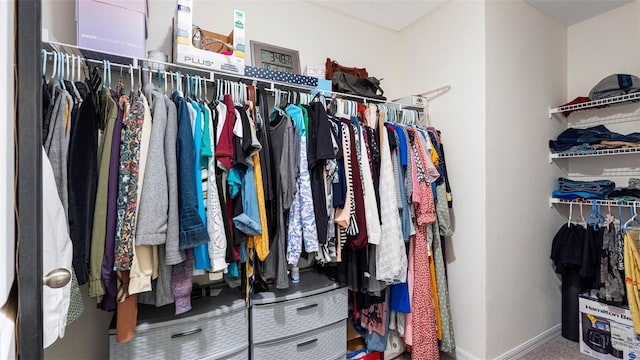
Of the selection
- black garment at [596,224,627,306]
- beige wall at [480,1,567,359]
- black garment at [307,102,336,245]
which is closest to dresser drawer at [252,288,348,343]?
black garment at [307,102,336,245]

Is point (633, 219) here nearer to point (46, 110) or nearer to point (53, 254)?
point (53, 254)

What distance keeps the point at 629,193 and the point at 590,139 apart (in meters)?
0.42

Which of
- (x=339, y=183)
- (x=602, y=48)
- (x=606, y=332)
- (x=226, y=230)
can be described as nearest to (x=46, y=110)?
(x=226, y=230)

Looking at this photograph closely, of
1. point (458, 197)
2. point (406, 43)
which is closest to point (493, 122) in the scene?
point (458, 197)

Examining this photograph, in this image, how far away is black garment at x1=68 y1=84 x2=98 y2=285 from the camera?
979 millimetres

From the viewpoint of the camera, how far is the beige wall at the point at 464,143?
1845mm

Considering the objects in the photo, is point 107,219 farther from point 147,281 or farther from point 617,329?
Result: point 617,329

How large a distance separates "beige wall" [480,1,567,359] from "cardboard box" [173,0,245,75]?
150 cm

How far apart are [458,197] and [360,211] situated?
0.90 meters

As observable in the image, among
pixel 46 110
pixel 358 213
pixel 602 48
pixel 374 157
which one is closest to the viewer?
pixel 46 110

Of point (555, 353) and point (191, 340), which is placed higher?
point (191, 340)

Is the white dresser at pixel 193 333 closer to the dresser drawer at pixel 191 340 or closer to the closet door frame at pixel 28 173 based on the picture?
the dresser drawer at pixel 191 340

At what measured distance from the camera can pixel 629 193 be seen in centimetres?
192

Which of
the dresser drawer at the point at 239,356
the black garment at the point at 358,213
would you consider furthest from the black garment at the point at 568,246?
the dresser drawer at the point at 239,356
